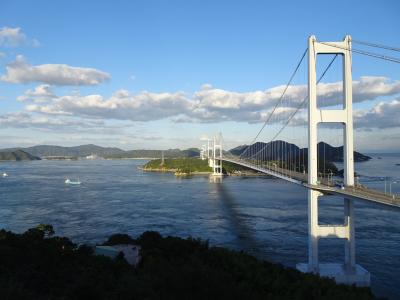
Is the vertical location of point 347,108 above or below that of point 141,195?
above

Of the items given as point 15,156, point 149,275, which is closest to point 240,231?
point 149,275

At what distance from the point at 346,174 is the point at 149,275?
14.5 ft

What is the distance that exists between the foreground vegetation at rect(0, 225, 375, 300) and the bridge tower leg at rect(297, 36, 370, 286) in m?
1.31

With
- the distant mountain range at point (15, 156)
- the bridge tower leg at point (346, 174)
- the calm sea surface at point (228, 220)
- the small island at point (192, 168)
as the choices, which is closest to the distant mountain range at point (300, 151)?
the calm sea surface at point (228, 220)

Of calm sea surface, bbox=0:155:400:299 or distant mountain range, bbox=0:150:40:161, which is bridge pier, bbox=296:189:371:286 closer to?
calm sea surface, bbox=0:155:400:299

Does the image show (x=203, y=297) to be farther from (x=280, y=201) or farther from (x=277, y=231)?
(x=280, y=201)

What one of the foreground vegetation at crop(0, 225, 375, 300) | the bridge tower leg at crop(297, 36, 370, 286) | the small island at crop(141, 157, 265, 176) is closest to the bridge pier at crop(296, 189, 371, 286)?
the bridge tower leg at crop(297, 36, 370, 286)

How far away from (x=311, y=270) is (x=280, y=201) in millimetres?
10676

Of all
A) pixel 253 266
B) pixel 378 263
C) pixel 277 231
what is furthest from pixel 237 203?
pixel 253 266

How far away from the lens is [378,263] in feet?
26.8

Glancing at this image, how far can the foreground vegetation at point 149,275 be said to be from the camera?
3807mm

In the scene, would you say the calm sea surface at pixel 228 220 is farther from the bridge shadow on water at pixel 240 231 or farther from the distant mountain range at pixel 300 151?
the distant mountain range at pixel 300 151

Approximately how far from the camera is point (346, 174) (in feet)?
25.0

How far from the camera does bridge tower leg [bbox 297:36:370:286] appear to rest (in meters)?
7.36
